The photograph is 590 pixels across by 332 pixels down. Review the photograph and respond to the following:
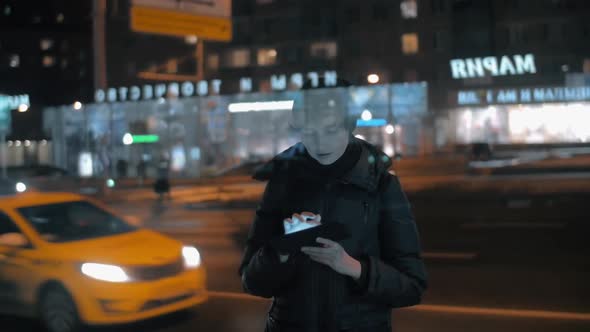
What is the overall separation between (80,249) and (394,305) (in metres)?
5.19

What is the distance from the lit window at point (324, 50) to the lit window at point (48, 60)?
37.4m

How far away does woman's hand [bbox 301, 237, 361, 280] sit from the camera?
2141 mm

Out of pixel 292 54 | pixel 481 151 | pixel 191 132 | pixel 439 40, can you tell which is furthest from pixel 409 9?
pixel 191 132

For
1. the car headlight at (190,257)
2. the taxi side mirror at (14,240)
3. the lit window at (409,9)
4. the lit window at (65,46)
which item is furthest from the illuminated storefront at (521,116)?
the lit window at (65,46)

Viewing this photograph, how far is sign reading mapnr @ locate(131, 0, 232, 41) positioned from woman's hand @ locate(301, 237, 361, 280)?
11.7m

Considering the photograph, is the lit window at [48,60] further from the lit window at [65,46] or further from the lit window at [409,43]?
the lit window at [409,43]

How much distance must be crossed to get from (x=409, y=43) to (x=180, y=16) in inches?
1412

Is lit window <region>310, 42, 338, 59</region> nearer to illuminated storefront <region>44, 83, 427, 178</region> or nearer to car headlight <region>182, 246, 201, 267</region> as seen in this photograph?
illuminated storefront <region>44, 83, 427, 178</region>

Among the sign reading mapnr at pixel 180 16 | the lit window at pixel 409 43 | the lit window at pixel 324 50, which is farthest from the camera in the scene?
the lit window at pixel 324 50

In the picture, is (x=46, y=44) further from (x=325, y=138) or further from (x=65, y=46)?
(x=325, y=138)

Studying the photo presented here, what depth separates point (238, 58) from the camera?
5438 cm

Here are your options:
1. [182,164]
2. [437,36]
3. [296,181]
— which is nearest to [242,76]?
[437,36]

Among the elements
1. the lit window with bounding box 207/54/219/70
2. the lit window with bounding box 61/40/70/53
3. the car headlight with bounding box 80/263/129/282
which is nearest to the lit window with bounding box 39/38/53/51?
the lit window with bounding box 61/40/70/53

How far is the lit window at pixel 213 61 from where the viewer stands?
2176 inches
